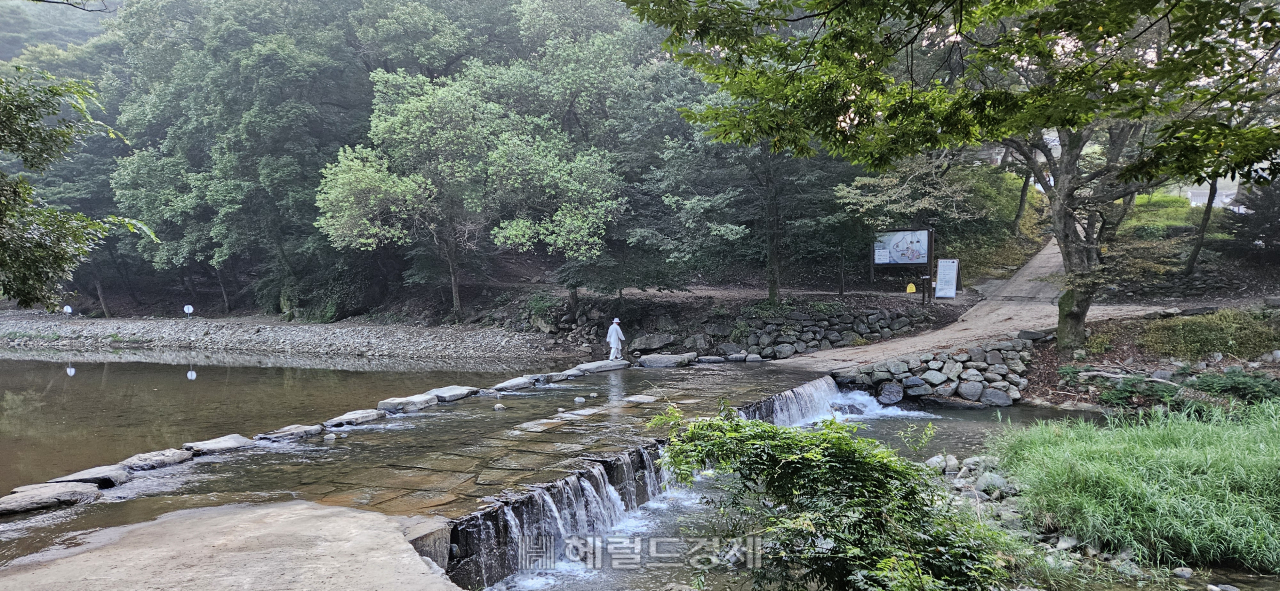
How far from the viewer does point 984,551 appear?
334 cm

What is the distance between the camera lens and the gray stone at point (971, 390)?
11961 mm

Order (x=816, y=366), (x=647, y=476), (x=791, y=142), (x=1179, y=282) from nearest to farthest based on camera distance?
(x=791, y=142), (x=647, y=476), (x=816, y=366), (x=1179, y=282)

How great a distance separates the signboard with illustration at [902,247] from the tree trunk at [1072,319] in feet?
13.0

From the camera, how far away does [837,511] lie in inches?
130

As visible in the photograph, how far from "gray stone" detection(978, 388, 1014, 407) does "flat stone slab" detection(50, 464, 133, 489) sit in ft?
41.5

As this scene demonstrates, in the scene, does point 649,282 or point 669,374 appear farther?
point 649,282

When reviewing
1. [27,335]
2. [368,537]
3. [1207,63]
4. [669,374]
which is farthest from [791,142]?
[27,335]

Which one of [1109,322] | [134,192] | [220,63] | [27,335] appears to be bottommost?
[27,335]

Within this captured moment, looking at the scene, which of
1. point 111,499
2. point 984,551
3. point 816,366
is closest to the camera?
point 984,551

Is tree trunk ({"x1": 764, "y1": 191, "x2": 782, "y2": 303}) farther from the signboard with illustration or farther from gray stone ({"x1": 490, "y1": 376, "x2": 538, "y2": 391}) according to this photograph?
gray stone ({"x1": 490, "y1": 376, "x2": 538, "y2": 391})

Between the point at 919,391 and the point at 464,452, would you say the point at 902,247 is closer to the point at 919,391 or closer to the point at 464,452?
the point at 919,391

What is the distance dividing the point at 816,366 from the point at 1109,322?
19.1 feet

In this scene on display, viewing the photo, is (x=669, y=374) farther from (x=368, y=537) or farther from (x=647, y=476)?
(x=368, y=537)

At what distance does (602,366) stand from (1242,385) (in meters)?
11.2
